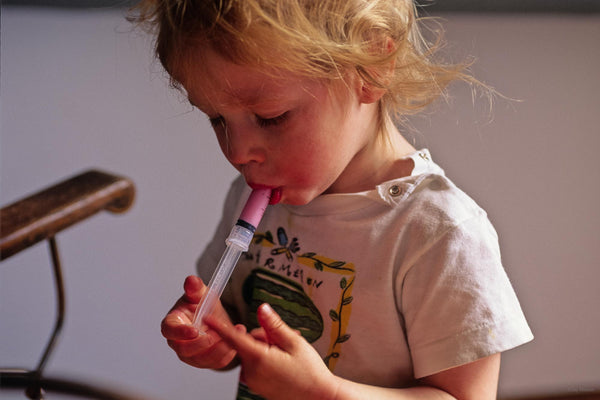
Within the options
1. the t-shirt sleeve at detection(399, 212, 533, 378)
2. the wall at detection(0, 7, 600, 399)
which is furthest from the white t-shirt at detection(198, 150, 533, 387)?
the wall at detection(0, 7, 600, 399)

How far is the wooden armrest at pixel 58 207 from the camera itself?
0.38 meters

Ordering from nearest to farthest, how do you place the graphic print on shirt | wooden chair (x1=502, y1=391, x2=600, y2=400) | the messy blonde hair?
1. the messy blonde hair
2. the graphic print on shirt
3. wooden chair (x1=502, y1=391, x2=600, y2=400)

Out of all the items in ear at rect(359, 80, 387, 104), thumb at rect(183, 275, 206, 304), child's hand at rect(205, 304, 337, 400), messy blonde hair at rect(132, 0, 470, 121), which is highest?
messy blonde hair at rect(132, 0, 470, 121)

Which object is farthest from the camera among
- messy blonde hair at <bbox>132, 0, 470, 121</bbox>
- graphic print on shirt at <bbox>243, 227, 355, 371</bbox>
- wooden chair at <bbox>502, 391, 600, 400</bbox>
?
wooden chair at <bbox>502, 391, 600, 400</bbox>

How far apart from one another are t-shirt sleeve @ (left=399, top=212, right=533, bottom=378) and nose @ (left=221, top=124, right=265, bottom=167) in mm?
121

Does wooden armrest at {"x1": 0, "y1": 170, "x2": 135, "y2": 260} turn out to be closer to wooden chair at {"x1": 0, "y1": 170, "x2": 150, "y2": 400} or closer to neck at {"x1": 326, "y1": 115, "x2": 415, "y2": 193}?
wooden chair at {"x1": 0, "y1": 170, "x2": 150, "y2": 400}

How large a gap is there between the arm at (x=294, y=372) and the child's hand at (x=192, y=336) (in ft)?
0.05

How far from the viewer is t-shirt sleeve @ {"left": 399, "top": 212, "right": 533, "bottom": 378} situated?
41 centimetres

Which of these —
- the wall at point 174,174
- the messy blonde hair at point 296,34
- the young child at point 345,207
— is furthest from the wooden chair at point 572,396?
the messy blonde hair at point 296,34

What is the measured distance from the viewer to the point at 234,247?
0.42 m

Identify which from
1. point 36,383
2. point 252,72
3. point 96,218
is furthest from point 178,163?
point 252,72

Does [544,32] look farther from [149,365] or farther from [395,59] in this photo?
[149,365]

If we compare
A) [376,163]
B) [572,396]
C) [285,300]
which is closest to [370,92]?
[376,163]

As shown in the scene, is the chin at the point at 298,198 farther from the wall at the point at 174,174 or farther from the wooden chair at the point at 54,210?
the wall at the point at 174,174
